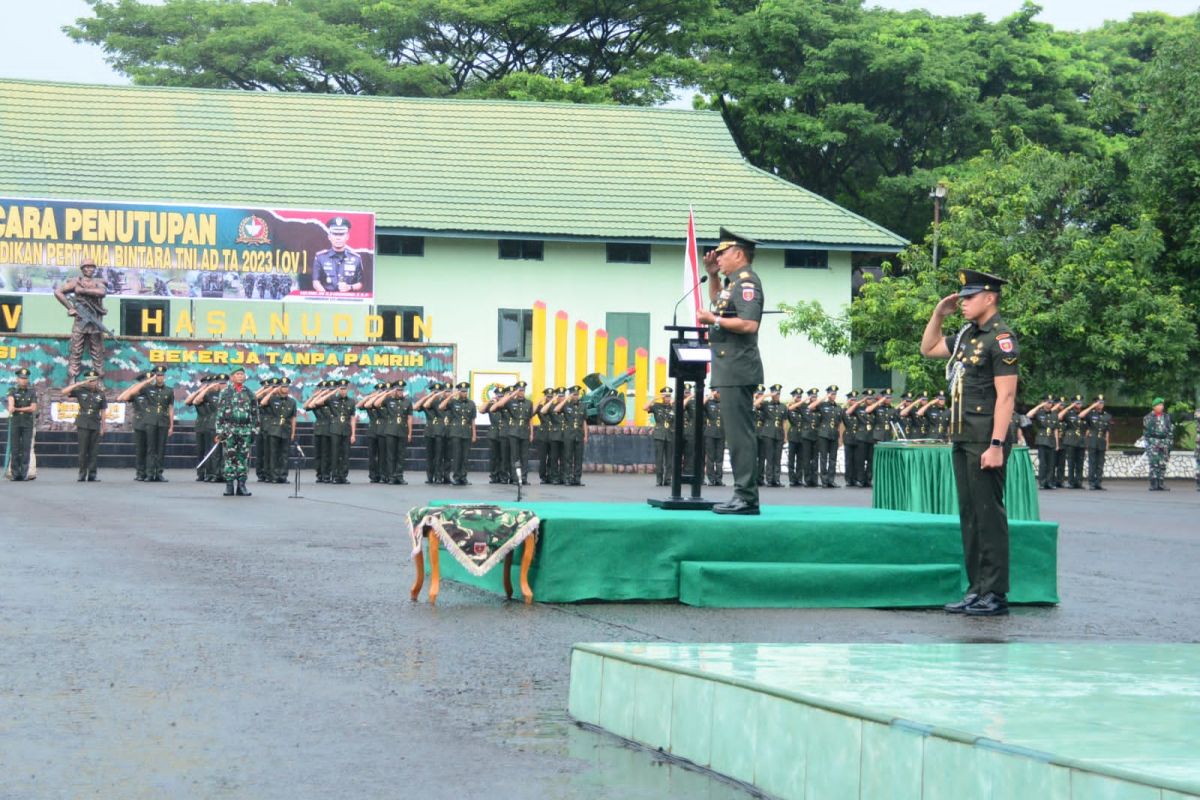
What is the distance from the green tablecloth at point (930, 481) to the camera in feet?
43.4

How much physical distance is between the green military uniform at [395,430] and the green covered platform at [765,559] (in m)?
19.4

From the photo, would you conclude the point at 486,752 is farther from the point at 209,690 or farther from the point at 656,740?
the point at 209,690

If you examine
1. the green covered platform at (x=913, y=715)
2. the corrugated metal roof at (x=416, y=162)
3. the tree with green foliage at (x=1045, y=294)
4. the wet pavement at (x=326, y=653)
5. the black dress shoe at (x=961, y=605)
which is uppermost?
the corrugated metal roof at (x=416, y=162)

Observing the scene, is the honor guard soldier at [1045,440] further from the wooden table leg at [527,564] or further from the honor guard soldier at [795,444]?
the wooden table leg at [527,564]

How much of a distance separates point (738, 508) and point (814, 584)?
31.3 inches

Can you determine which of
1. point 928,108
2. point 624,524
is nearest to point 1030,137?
point 928,108

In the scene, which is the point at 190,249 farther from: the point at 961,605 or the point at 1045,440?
the point at 961,605

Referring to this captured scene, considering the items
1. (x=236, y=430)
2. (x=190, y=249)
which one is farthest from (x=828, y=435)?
(x=190, y=249)

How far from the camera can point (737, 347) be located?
37.3ft

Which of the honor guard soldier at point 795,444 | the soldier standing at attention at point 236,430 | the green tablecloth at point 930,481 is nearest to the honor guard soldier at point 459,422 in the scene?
the soldier standing at attention at point 236,430

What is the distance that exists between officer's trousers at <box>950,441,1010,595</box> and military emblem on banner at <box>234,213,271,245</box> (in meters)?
28.4

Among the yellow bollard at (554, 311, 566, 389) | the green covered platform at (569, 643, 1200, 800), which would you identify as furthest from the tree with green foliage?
the green covered platform at (569, 643, 1200, 800)

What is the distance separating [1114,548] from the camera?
56.7 feet

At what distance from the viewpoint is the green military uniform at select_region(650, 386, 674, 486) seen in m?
32.9
